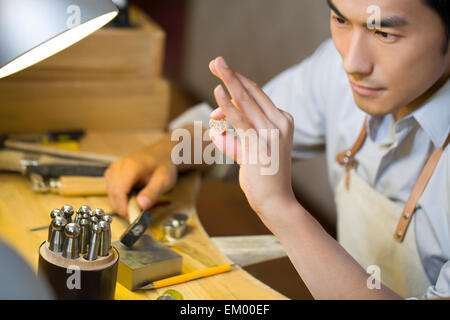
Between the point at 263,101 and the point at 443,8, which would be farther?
the point at 443,8

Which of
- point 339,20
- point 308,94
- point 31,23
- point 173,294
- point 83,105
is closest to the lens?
point 31,23

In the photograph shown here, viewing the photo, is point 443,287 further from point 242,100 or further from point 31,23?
point 31,23

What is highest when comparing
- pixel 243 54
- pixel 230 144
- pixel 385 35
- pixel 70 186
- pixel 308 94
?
pixel 385 35

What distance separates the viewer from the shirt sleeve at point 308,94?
1383 millimetres

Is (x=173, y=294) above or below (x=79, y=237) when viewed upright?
below

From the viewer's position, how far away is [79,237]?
71 centimetres

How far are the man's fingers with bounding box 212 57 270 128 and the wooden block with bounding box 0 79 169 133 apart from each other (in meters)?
0.89

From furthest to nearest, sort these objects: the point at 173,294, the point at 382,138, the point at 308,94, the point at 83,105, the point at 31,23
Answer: the point at 83,105, the point at 308,94, the point at 382,138, the point at 173,294, the point at 31,23

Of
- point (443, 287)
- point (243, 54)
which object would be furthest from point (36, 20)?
point (243, 54)

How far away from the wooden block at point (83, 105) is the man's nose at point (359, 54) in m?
0.81

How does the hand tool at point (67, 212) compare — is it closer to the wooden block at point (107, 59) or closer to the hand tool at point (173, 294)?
the hand tool at point (173, 294)

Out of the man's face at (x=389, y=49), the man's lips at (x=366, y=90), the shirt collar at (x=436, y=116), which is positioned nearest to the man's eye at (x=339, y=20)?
the man's face at (x=389, y=49)

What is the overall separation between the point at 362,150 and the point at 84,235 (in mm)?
728
